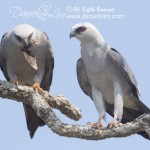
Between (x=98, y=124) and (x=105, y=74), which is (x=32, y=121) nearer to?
(x=105, y=74)

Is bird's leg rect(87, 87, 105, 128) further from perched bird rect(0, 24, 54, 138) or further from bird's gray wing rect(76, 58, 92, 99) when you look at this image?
perched bird rect(0, 24, 54, 138)

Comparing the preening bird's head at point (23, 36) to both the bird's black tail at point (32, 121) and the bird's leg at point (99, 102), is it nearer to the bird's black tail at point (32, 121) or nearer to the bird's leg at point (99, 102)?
the bird's black tail at point (32, 121)

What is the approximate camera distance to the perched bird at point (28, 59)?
36.8 ft

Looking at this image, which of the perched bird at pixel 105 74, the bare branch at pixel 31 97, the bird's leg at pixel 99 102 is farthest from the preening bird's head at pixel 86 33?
the bare branch at pixel 31 97

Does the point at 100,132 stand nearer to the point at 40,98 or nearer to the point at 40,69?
the point at 40,98

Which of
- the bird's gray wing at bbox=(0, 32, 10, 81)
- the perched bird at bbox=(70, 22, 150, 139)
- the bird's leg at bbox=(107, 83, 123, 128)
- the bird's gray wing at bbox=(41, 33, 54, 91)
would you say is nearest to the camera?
the bird's leg at bbox=(107, 83, 123, 128)

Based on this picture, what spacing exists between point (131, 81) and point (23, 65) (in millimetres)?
2710

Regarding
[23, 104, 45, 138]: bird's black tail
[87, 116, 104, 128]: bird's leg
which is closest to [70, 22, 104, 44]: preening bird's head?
[87, 116, 104, 128]: bird's leg

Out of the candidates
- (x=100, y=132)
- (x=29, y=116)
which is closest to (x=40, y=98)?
(x=100, y=132)

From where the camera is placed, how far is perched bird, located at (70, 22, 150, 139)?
1036 centimetres

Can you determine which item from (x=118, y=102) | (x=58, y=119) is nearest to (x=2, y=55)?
(x=118, y=102)

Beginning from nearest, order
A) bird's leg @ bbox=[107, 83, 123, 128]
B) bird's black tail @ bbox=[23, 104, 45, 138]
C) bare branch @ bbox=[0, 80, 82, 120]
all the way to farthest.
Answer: bare branch @ bbox=[0, 80, 82, 120] < bird's leg @ bbox=[107, 83, 123, 128] < bird's black tail @ bbox=[23, 104, 45, 138]

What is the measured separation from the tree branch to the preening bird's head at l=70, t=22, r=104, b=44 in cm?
174

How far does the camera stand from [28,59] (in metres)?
11.4
